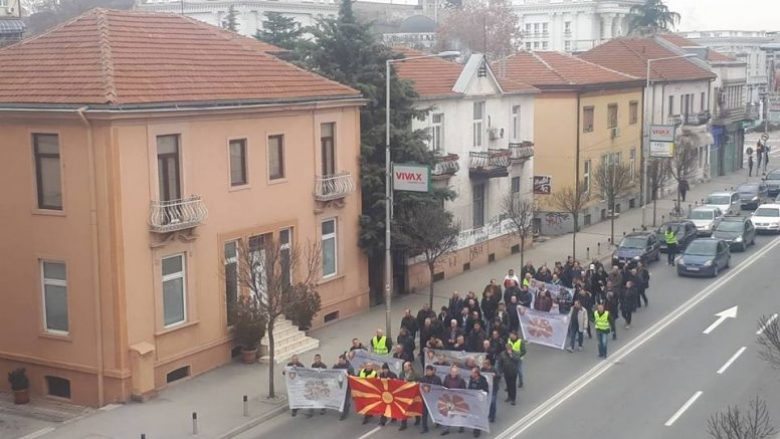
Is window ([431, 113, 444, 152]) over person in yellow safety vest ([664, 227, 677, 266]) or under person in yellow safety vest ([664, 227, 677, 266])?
over

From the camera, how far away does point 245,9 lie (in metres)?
125

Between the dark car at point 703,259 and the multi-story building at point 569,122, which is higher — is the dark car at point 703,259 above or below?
below

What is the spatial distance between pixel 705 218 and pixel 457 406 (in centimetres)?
2947

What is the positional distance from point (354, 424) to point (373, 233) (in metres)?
10.7

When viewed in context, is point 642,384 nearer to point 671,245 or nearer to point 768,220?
point 671,245

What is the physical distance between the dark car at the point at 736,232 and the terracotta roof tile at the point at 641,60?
52.2ft

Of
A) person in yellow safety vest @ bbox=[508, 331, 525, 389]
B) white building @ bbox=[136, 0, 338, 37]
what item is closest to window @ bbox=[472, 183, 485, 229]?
person in yellow safety vest @ bbox=[508, 331, 525, 389]

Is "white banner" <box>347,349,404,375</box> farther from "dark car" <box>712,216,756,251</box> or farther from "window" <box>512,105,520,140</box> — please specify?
"dark car" <box>712,216,756,251</box>

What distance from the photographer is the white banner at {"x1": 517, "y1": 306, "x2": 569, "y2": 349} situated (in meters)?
27.6

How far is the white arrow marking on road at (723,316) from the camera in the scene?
29781 millimetres

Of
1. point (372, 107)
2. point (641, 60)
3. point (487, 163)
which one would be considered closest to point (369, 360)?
point (372, 107)

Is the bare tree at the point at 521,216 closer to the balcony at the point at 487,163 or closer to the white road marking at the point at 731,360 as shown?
the balcony at the point at 487,163

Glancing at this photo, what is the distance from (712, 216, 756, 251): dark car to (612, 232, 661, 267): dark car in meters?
3.60

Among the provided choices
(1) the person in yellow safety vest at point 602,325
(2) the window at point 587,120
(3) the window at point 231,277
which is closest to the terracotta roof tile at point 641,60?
(2) the window at point 587,120
